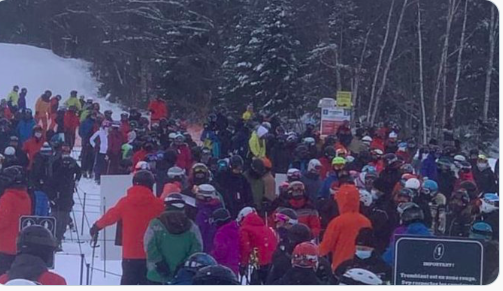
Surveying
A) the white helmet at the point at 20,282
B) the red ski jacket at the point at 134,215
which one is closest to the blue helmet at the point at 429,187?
the red ski jacket at the point at 134,215

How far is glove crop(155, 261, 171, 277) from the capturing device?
85.9 inches

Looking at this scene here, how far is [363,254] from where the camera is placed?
2.32 meters

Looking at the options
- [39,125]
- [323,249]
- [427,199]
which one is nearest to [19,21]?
[39,125]

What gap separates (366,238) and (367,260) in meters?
0.20

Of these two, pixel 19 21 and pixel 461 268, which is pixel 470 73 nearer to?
pixel 461 268

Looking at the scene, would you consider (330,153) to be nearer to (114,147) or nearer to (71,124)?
(114,147)

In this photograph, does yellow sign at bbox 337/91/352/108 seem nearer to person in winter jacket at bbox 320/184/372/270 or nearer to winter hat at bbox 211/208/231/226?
person in winter jacket at bbox 320/184/372/270

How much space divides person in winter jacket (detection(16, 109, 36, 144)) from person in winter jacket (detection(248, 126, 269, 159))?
869 millimetres

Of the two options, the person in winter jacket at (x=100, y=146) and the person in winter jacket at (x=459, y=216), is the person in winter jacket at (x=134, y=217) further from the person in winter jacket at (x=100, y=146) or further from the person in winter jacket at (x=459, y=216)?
the person in winter jacket at (x=459, y=216)

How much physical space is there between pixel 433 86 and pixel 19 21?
1.31m

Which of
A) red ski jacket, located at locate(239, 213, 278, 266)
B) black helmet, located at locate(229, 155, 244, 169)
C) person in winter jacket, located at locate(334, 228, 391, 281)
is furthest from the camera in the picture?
black helmet, located at locate(229, 155, 244, 169)

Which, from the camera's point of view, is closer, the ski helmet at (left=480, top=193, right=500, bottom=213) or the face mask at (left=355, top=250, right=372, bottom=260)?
the ski helmet at (left=480, top=193, right=500, bottom=213)

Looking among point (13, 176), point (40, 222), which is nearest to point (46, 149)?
point (13, 176)

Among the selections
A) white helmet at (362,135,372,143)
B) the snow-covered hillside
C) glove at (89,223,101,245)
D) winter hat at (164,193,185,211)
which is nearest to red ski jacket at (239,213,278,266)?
winter hat at (164,193,185,211)
